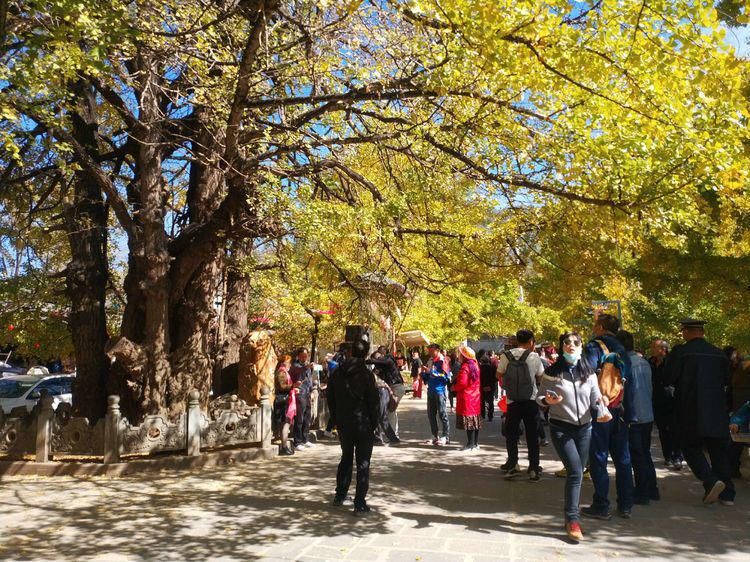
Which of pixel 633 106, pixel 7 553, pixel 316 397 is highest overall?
pixel 633 106

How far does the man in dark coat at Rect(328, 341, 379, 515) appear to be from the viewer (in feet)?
20.1

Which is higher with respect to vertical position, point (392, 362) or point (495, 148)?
point (495, 148)

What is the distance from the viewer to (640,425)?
6422mm

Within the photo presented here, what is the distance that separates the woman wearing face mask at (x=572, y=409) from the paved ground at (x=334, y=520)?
48cm

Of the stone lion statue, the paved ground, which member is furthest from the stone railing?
the stone lion statue

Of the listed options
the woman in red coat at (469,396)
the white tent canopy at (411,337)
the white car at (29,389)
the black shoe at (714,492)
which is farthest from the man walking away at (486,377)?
the white car at (29,389)

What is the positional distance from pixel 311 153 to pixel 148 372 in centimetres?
435

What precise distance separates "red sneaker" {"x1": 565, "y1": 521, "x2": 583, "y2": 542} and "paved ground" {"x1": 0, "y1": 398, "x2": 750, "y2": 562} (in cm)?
10

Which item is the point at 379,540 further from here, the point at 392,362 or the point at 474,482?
the point at 392,362

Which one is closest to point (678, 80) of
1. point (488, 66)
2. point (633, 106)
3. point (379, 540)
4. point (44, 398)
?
point (633, 106)

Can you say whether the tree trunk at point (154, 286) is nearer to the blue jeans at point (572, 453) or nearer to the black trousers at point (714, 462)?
the blue jeans at point (572, 453)

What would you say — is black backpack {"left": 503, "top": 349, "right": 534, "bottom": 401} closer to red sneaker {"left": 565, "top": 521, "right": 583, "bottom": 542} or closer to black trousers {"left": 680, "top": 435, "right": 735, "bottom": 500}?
black trousers {"left": 680, "top": 435, "right": 735, "bottom": 500}

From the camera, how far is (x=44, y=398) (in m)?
8.96

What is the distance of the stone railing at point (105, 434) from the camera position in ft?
28.7
